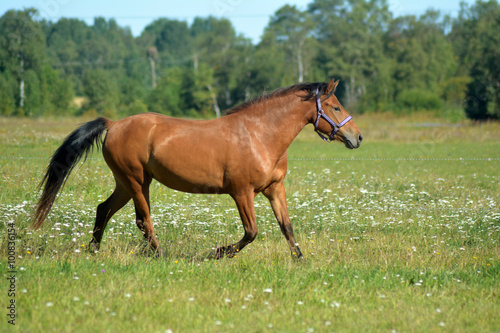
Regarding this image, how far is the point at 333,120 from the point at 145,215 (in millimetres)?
2565

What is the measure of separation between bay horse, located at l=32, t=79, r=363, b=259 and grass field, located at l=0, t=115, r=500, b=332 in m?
0.54

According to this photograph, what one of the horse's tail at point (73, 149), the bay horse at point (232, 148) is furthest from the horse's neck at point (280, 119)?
the horse's tail at point (73, 149)

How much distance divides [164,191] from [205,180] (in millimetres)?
4605

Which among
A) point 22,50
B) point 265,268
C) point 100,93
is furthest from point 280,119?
point 100,93

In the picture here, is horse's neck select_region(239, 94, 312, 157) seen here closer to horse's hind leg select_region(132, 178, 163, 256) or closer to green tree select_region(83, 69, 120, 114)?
horse's hind leg select_region(132, 178, 163, 256)

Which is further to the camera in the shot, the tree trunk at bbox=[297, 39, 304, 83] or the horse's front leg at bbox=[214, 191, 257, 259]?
the tree trunk at bbox=[297, 39, 304, 83]

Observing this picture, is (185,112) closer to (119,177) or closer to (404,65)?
(404,65)

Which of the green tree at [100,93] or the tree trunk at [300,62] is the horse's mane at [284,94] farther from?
the green tree at [100,93]

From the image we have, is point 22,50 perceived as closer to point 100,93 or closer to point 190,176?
point 100,93

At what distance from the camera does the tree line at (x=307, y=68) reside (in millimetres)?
41500

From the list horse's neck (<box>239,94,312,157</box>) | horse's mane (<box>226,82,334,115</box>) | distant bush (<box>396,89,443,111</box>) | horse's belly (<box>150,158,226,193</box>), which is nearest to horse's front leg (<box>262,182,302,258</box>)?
horse's neck (<box>239,94,312,157</box>)

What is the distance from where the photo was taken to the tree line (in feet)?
136

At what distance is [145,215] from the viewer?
19.8 feet

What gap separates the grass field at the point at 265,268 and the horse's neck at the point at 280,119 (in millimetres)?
1340
